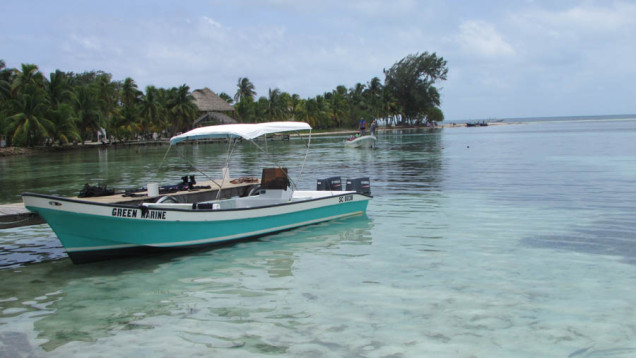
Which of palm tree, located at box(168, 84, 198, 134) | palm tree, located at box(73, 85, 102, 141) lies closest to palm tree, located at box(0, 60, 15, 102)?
palm tree, located at box(73, 85, 102, 141)

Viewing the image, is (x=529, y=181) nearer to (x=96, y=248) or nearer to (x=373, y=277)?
(x=373, y=277)

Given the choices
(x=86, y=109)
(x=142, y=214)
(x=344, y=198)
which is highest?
(x=86, y=109)

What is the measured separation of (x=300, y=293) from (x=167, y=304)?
212 cm

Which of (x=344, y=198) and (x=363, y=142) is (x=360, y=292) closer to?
(x=344, y=198)

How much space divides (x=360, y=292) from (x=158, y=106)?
83.2 m

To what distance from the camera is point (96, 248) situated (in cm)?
1015

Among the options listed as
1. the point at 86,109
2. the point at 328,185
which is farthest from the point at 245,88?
the point at 328,185

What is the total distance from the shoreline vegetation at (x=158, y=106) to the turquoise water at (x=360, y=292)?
44.1 meters

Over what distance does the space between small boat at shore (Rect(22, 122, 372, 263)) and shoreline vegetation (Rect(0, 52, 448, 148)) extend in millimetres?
43120

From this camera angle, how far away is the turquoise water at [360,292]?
21.5ft

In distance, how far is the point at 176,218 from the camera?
10367 millimetres

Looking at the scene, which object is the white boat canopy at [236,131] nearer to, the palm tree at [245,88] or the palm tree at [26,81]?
the palm tree at [26,81]

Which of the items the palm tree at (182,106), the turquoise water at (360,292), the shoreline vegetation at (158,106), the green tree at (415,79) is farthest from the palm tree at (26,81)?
the green tree at (415,79)

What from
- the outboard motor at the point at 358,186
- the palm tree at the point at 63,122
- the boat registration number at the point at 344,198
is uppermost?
the palm tree at the point at 63,122
